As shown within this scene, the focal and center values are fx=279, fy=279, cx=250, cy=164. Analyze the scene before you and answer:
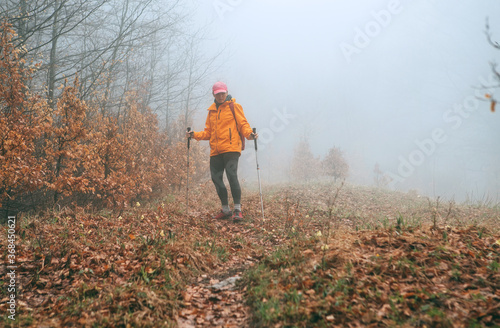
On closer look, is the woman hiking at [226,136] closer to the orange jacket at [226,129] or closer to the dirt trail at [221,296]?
the orange jacket at [226,129]

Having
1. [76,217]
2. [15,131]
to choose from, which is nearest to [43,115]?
[15,131]

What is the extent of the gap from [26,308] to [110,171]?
536cm

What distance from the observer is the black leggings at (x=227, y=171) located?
20.9 feet

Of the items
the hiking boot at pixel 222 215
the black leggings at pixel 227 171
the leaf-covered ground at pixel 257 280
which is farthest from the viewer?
the hiking boot at pixel 222 215

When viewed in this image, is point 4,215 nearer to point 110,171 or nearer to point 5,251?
point 110,171

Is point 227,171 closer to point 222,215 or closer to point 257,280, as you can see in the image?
point 222,215

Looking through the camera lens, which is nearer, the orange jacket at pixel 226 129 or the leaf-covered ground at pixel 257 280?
the leaf-covered ground at pixel 257 280

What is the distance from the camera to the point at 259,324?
8.46ft

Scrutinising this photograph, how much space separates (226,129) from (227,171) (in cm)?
96

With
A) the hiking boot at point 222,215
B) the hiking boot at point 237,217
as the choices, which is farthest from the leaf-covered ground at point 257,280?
the hiking boot at point 222,215

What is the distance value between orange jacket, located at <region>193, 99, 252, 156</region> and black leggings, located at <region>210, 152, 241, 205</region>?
14 cm

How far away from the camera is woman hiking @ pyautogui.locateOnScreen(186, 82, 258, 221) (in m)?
6.37

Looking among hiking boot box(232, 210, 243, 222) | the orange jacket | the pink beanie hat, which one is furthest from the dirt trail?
the pink beanie hat

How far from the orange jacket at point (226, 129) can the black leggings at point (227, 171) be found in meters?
0.14
